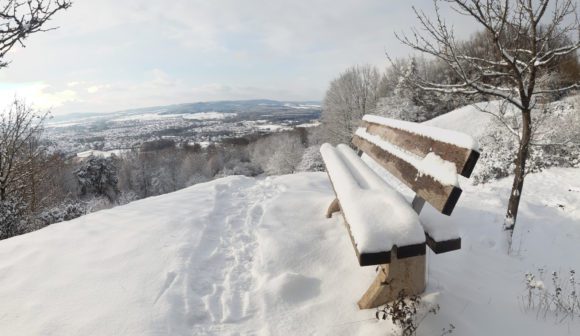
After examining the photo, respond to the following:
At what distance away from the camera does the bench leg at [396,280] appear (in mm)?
2271

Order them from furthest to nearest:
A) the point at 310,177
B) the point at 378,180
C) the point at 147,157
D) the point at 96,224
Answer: the point at 147,157
the point at 310,177
the point at 96,224
the point at 378,180

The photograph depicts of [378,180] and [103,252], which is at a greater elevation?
[378,180]

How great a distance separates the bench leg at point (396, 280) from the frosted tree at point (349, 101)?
35014mm

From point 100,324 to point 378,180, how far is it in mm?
2319

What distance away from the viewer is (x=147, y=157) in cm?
6512

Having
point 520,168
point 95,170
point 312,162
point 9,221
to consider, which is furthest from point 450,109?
point 95,170

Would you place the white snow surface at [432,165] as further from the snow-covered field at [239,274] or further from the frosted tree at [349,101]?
the frosted tree at [349,101]

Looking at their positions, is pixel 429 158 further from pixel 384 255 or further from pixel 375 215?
pixel 384 255

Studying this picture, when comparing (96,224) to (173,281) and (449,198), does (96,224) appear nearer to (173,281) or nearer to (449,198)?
(173,281)

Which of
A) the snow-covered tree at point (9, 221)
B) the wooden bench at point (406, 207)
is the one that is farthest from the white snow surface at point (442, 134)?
the snow-covered tree at point (9, 221)

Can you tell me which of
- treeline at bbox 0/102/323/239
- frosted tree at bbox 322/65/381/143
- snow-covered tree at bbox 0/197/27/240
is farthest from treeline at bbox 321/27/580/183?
snow-covered tree at bbox 0/197/27/240

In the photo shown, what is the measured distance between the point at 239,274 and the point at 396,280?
1546 mm

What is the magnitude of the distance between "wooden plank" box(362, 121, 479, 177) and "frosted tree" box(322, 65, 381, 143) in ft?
110

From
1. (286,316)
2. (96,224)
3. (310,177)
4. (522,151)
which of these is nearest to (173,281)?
(286,316)
